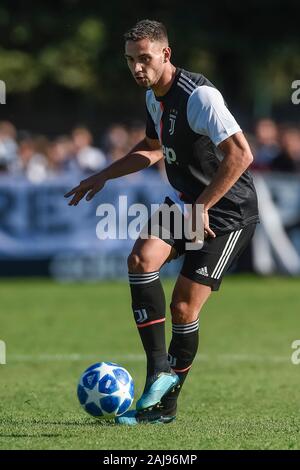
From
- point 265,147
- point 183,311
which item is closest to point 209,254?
point 183,311

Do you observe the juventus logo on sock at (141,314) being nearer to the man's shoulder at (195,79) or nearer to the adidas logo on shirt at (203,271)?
the adidas logo on shirt at (203,271)

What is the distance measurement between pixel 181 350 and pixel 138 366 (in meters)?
2.98

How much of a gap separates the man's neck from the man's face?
0.15 ft

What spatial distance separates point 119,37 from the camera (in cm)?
3038

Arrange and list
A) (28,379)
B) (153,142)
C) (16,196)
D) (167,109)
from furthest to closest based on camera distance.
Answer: (16,196), (28,379), (153,142), (167,109)

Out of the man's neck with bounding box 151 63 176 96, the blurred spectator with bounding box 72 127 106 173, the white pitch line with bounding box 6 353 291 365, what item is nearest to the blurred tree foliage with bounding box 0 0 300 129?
the blurred spectator with bounding box 72 127 106 173

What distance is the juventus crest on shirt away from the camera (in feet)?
21.5

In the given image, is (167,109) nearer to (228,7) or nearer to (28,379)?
(28,379)

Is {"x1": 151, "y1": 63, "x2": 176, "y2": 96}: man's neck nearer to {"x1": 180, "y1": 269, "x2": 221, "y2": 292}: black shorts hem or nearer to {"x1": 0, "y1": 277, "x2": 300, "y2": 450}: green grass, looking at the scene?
{"x1": 180, "y1": 269, "x2": 221, "y2": 292}: black shorts hem

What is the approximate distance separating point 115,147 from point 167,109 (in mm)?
12661

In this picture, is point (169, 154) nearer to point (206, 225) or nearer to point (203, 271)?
point (206, 225)
